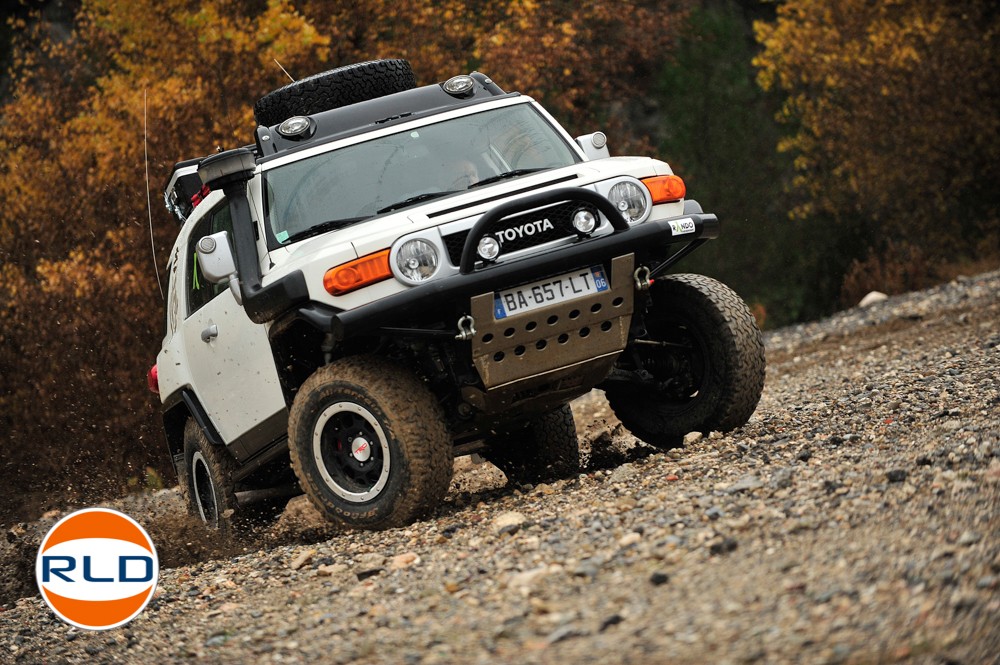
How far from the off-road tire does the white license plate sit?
2.69 metres

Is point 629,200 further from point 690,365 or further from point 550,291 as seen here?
point 690,365

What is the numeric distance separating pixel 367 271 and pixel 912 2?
989 inches

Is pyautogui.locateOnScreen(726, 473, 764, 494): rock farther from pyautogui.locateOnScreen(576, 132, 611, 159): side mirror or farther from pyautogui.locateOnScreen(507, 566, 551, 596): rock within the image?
pyautogui.locateOnScreen(576, 132, 611, 159): side mirror

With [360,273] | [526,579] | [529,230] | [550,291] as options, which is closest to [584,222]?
[529,230]

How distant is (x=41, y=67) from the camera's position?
22.7m

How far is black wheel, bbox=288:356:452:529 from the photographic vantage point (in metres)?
6.00

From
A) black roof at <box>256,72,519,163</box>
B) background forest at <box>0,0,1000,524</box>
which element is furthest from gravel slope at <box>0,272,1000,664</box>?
background forest at <box>0,0,1000,524</box>

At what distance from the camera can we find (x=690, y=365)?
23.2 ft

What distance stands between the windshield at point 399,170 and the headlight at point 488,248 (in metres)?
0.74

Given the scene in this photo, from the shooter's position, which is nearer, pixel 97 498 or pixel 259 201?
pixel 259 201

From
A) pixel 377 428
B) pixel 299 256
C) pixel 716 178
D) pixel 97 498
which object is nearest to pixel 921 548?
pixel 377 428

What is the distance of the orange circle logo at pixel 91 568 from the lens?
5.29 m

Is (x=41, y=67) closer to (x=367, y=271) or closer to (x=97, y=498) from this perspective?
(x=97, y=498)

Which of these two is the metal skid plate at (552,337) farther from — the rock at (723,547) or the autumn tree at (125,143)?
the autumn tree at (125,143)
